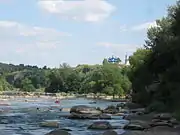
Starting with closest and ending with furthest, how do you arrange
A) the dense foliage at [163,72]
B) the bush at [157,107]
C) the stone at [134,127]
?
1. the stone at [134,127]
2. the dense foliage at [163,72]
3. the bush at [157,107]

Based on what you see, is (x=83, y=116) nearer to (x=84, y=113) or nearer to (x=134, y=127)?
(x=84, y=113)

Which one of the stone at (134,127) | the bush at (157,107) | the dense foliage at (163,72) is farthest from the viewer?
the bush at (157,107)

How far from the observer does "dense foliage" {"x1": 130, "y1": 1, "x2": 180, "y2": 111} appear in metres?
58.0

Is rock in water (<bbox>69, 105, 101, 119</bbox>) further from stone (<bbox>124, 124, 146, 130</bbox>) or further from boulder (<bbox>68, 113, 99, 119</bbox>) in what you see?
stone (<bbox>124, 124, 146, 130</bbox>)

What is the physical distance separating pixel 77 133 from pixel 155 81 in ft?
131

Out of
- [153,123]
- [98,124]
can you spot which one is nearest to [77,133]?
[98,124]

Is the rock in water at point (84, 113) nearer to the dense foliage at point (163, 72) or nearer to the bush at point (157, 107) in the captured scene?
the bush at point (157, 107)

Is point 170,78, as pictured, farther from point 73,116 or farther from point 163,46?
point 73,116

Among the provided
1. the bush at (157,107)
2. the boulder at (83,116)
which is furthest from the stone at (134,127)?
the bush at (157,107)

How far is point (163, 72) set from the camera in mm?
68438

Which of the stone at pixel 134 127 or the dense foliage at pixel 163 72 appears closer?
the stone at pixel 134 127

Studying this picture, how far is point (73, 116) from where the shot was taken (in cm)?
5941

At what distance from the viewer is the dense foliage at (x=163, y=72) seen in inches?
2283

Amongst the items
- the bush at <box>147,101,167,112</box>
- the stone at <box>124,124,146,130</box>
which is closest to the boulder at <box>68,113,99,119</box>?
the bush at <box>147,101,167,112</box>
